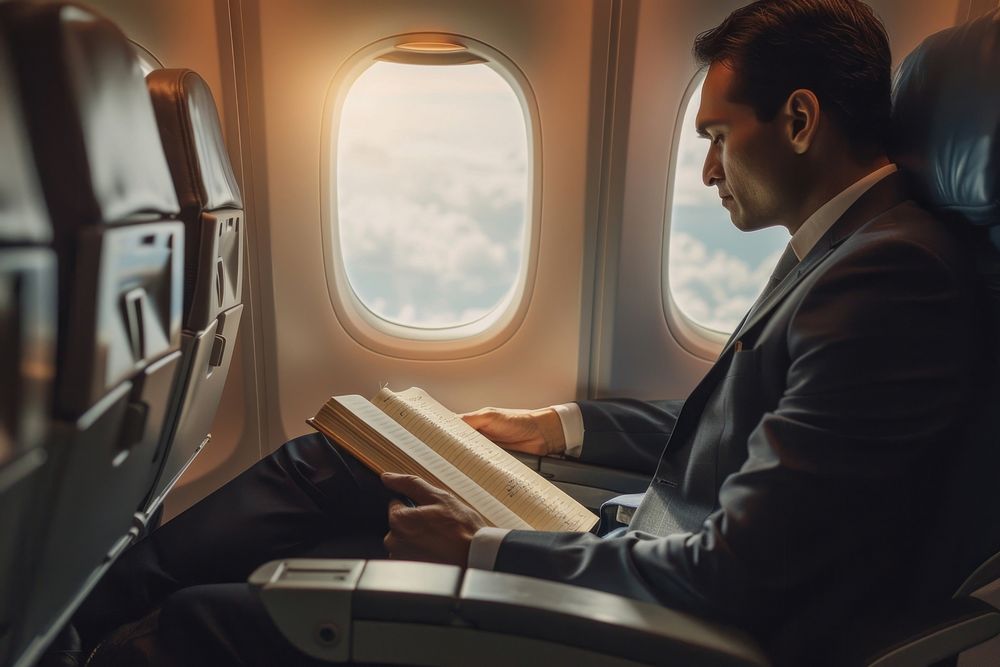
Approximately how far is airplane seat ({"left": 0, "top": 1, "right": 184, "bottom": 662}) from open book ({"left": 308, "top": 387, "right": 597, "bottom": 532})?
0.49 m

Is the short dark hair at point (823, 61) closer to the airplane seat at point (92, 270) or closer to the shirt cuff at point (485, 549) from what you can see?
the shirt cuff at point (485, 549)

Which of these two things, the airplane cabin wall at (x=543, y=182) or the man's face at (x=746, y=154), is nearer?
the man's face at (x=746, y=154)

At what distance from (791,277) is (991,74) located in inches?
16.7

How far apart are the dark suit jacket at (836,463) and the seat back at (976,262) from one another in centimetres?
3

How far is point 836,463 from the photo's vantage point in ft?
2.97

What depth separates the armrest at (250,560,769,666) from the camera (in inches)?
34.4

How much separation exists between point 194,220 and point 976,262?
1220mm

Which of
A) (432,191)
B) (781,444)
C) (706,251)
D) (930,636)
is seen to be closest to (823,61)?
(781,444)

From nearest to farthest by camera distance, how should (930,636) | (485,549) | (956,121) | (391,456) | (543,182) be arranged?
1. (930,636)
2. (956,121)
3. (485,549)
4. (391,456)
5. (543,182)

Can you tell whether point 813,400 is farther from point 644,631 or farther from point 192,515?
point 192,515

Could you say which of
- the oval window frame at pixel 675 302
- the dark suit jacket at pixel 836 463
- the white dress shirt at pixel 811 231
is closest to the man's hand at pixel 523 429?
the oval window frame at pixel 675 302

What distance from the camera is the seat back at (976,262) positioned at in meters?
0.96

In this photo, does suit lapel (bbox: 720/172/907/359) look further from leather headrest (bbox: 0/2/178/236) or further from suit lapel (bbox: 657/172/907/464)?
leather headrest (bbox: 0/2/178/236)

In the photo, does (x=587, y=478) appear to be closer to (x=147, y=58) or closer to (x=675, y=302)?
(x=675, y=302)
